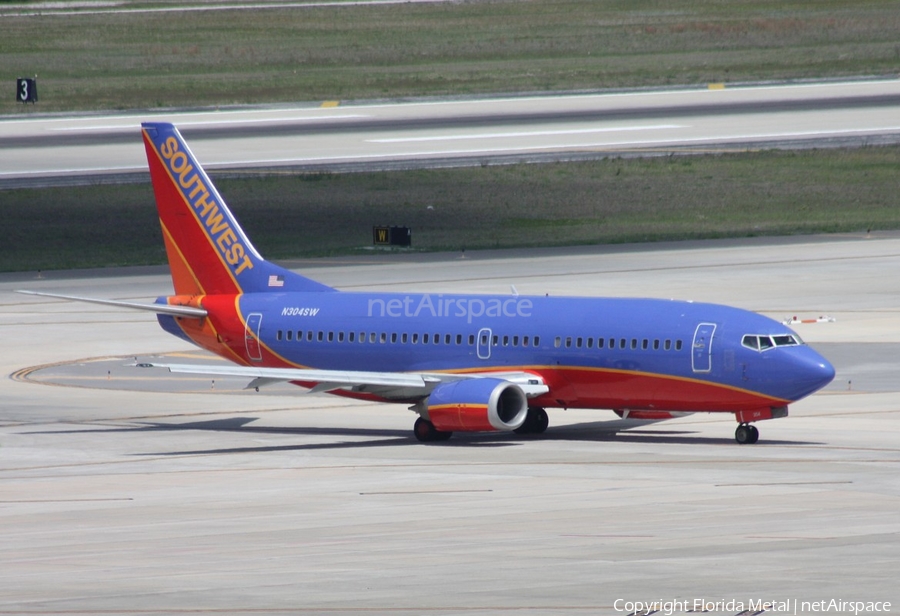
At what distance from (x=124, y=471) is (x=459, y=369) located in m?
10.3

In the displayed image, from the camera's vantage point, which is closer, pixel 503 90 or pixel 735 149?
pixel 735 149

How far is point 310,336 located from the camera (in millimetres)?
50125

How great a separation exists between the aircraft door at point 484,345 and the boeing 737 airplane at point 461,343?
39mm

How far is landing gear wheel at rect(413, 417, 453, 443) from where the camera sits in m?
46.5

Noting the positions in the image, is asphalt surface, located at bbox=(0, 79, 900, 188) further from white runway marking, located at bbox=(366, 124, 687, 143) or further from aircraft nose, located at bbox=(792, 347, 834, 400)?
aircraft nose, located at bbox=(792, 347, 834, 400)

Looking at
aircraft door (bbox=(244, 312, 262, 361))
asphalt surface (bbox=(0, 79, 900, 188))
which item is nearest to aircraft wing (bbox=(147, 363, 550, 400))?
aircraft door (bbox=(244, 312, 262, 361))

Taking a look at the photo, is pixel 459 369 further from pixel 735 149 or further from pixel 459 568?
pixel 735 149

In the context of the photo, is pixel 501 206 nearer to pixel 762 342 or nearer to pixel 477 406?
pixel 477 406

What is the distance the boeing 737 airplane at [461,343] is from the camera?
1763 inches

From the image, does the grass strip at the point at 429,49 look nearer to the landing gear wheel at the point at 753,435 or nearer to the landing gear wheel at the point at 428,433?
the landing gear wheel at the point at 428,433

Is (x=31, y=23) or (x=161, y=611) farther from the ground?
(x=31, y=23)

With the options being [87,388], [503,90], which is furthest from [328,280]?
[503,90]

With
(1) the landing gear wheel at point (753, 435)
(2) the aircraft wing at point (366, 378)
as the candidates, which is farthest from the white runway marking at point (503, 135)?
(1) the landing gear wheel at point (753, 435)

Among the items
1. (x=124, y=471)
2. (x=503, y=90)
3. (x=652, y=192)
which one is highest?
(x=503, y=90)
